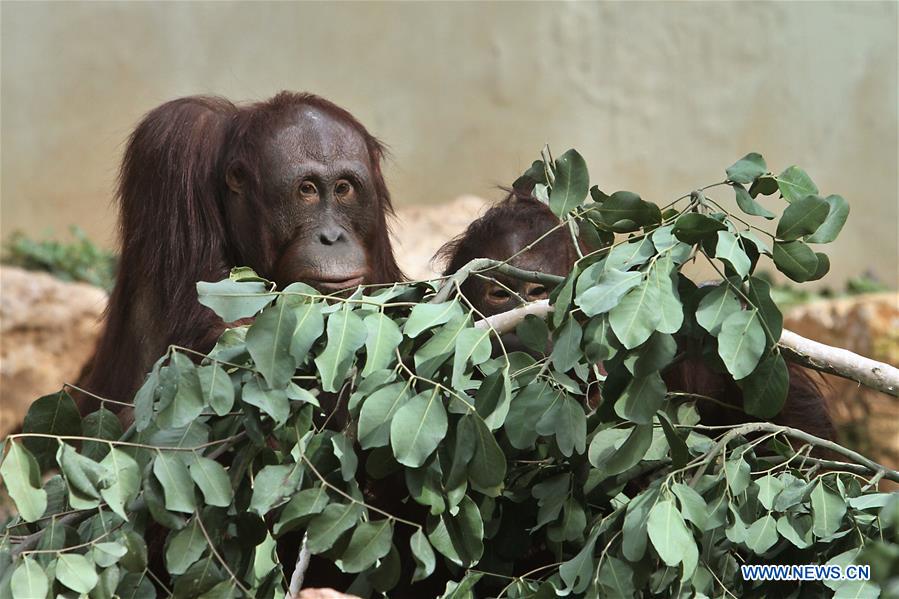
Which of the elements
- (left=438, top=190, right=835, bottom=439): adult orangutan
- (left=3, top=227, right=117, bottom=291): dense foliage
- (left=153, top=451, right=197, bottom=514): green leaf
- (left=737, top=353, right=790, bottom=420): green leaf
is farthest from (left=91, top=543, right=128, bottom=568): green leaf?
(left=3, top=227, right=117, bottom=291): dense foliage

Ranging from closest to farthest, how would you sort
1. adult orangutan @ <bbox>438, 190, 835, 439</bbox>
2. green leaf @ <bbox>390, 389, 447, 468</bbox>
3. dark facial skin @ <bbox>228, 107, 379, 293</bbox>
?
green leaf @ <bbox>390, 389, 447, 468</bbox>, dark facial skin @ <bbox>228, 107, 379, 293</bbox>, adult orangutan @ <bbox>438, 190, 835, 439</bbox>

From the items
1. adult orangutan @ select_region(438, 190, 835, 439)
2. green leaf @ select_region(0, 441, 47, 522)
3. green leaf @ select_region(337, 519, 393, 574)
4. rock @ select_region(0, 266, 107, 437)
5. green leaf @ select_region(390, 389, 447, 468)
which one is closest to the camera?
green leaf @ select_region(0, 441, 47, 522)

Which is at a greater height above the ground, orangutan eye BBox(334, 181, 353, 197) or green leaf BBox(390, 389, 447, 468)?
orangutan eye BBox(334, 181, 353, 197)

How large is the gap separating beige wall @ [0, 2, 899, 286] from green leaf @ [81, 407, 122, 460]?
618 cm

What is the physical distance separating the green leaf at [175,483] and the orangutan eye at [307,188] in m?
1.65

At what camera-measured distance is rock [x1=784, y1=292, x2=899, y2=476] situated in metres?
7.06

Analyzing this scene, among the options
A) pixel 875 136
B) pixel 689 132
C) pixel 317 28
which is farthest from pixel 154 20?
pixel 875 136

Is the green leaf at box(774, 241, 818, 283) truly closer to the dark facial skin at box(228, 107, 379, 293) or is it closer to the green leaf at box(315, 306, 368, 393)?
the green leaf at box(315, 306, 368, 393)

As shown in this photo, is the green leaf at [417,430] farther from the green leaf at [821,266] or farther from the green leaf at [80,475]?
the green leaf at [821,266]

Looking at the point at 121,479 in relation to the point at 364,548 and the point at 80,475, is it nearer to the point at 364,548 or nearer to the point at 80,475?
the point at 80,475

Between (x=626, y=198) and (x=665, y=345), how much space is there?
0.46 metres

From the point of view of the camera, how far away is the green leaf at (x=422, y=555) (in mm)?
2336

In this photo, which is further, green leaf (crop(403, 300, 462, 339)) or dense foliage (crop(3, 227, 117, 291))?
dense foliage (crop(3, 227, 117, 291))

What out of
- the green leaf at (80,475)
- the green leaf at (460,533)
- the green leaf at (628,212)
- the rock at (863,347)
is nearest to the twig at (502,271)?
the green leaf at (628,212)
